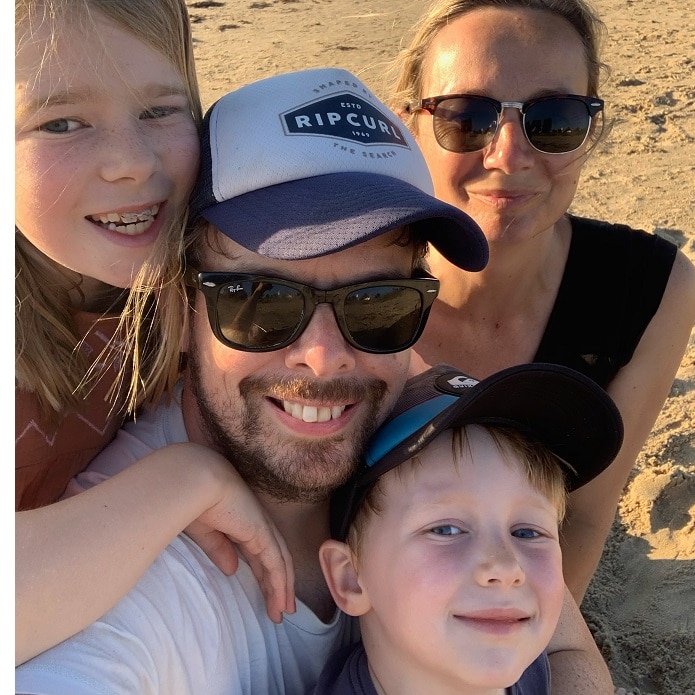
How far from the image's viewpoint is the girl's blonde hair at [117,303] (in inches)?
80.6

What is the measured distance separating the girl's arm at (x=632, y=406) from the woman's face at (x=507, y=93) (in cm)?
56

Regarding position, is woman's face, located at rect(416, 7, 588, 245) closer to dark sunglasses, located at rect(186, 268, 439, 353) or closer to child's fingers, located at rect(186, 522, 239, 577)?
dark sunglasses, located at rect(186, 268, 439, 353)

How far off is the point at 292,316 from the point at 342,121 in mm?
495

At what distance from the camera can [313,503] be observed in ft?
7.13

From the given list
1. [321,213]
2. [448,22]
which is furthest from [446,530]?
[448,22]

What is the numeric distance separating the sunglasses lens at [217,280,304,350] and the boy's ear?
1.70 feet

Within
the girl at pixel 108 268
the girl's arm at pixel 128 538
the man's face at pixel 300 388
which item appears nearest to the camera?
the girl's arm at pixel 128 538

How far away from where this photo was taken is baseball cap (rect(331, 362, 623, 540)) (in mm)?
1910

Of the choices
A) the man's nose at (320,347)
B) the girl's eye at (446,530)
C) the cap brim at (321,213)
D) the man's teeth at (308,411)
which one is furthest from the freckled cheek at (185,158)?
the girl's eye at (446,530)

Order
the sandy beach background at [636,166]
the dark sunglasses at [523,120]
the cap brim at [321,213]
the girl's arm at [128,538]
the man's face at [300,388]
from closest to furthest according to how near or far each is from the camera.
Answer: the girl's arm at [128,538]
the cap brim at [321,213]
the man's face at [300,388]
the dark sunglasses at [523,120]
the sandy beach background at [636,166]

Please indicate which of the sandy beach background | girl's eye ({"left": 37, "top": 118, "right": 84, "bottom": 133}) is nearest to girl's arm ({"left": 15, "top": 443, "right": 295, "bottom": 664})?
girl's eye ({"left": 37, "top": 118, "right": 84, "bottom": 133})

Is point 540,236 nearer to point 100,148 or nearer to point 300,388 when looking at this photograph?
point 300,388

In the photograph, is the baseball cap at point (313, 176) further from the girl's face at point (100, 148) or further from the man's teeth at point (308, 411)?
the man's teeth at point (308, 411)
